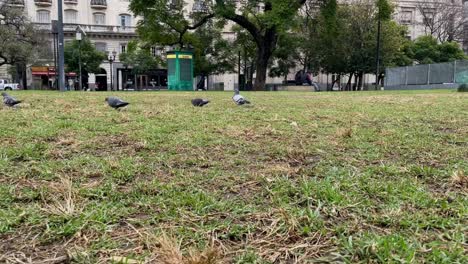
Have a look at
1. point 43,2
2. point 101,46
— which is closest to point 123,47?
point 101,46

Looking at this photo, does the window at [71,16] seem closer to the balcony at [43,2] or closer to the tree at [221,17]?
the balcony at [43,2]

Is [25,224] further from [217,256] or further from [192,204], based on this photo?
[217,256]

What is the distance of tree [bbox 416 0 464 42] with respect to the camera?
46031mm

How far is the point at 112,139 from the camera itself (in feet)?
11.8

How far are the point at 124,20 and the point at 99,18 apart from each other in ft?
9.02

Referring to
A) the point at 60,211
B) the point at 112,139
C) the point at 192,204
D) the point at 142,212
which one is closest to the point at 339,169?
the point at 192,204

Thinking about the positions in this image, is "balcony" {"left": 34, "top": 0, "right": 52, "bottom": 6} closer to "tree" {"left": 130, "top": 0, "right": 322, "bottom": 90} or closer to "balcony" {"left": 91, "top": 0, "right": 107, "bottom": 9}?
"balcony" {"left": 91, "top": 0, "right": 107, "bottom": 9}

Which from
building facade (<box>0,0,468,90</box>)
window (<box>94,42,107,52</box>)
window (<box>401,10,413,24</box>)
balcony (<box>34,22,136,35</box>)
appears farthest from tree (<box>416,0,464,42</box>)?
window (<box>94,42,107,52</box>)

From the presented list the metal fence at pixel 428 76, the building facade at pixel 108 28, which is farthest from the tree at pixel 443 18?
the metal fence at pixel 428 76

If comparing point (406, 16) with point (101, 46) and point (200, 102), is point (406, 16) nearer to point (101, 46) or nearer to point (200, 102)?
point (101, 46)

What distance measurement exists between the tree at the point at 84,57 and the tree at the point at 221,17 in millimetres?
17461

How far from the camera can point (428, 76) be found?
29.3 meters

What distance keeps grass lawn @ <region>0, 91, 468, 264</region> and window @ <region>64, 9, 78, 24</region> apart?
46.4m

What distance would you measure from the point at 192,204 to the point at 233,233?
1.16ft
